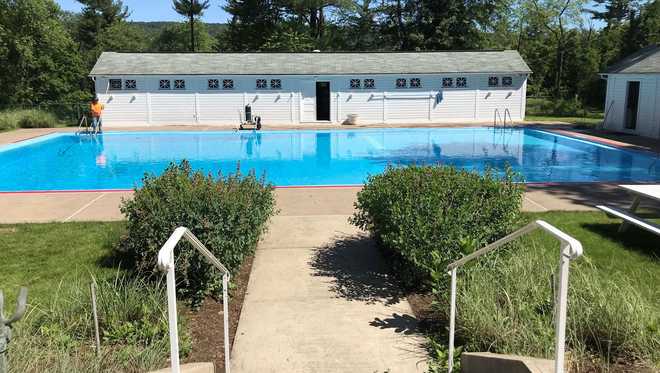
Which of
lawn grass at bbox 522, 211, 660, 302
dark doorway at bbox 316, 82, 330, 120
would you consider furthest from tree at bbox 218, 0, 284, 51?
lawn grass at bbox 522, 211, 660, 302

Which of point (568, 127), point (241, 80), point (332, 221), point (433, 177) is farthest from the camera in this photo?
point (241, 80)

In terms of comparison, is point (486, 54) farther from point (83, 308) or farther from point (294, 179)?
point (83, 308)

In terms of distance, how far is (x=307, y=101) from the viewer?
28.0 metres

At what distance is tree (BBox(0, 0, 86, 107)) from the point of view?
1129 inches

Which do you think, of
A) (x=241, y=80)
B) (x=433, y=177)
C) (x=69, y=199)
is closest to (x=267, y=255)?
(x=433, y=177)

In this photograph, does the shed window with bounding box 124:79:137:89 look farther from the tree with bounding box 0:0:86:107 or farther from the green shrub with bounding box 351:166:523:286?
the green shrub with bounding box 351:166:523:286

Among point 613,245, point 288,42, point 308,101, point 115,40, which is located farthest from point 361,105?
point 115,40

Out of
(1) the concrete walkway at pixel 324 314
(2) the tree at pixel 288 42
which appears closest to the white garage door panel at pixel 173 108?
(2) the tree at pixel 288 42

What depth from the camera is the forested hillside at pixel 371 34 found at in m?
31.2

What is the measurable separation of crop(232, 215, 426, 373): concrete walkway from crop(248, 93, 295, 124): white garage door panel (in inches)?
808

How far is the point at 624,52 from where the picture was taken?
3844 centimetres

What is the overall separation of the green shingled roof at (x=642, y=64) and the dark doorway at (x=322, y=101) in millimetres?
13221

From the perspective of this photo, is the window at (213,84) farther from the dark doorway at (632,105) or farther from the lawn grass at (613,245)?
the lawn grass at (613,245)

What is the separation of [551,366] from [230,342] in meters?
2.69
